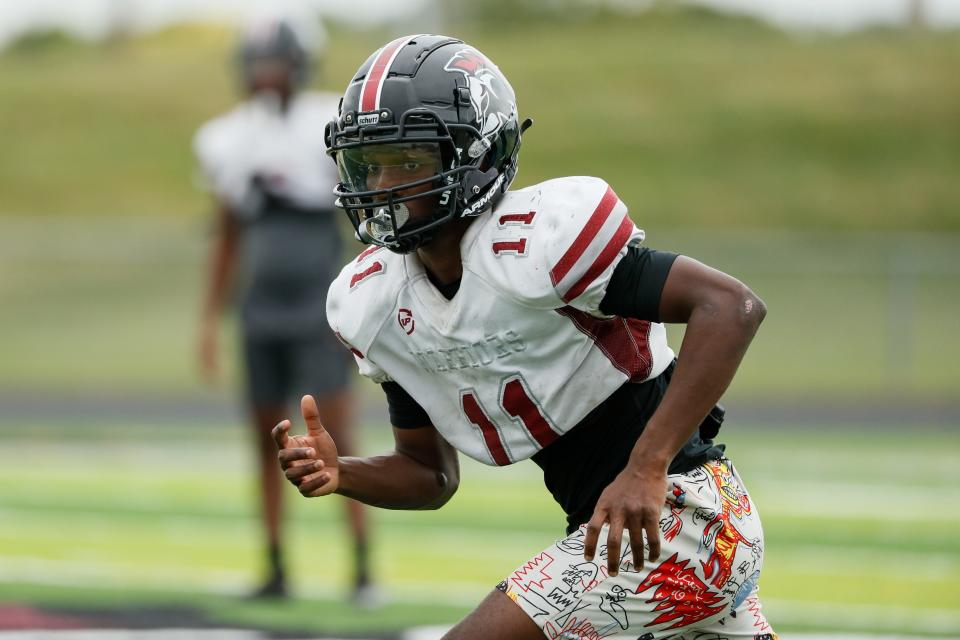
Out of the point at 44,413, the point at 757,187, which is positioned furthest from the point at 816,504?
the point at 757,187

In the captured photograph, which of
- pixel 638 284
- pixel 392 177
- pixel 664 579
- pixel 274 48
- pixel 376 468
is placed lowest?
pixel 664 579

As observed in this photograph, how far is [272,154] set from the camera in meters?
5.59

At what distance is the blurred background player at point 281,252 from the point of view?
217 inches

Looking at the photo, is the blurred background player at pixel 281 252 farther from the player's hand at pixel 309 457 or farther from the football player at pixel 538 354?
the player's hand at pixel 309 457

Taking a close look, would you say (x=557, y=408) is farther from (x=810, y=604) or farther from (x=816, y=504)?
(x=816, y=504)

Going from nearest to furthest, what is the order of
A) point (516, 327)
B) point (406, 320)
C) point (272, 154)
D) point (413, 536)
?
point (516, 327)
point (406, 320)
point (272, 154)
point (413, 536)

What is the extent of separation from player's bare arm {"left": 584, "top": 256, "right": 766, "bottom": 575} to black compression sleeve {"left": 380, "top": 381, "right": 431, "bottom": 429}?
66cm

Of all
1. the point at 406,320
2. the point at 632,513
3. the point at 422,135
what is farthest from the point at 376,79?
the point at 632,513

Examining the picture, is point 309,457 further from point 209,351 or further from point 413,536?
point 413,536

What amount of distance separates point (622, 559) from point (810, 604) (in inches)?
117

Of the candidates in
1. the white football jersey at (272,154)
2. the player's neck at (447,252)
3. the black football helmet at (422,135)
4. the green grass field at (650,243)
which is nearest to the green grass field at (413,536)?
the green grass field at (650,243)

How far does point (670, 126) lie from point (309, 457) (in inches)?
780

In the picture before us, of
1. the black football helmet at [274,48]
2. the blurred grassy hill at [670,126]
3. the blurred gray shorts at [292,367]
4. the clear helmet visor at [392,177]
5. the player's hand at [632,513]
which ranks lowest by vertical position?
the player's hand at [632,513]

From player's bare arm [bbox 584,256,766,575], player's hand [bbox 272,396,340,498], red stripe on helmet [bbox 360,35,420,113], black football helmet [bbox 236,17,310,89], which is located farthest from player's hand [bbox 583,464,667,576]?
black football helmet [bbox 236,17,310,89]
